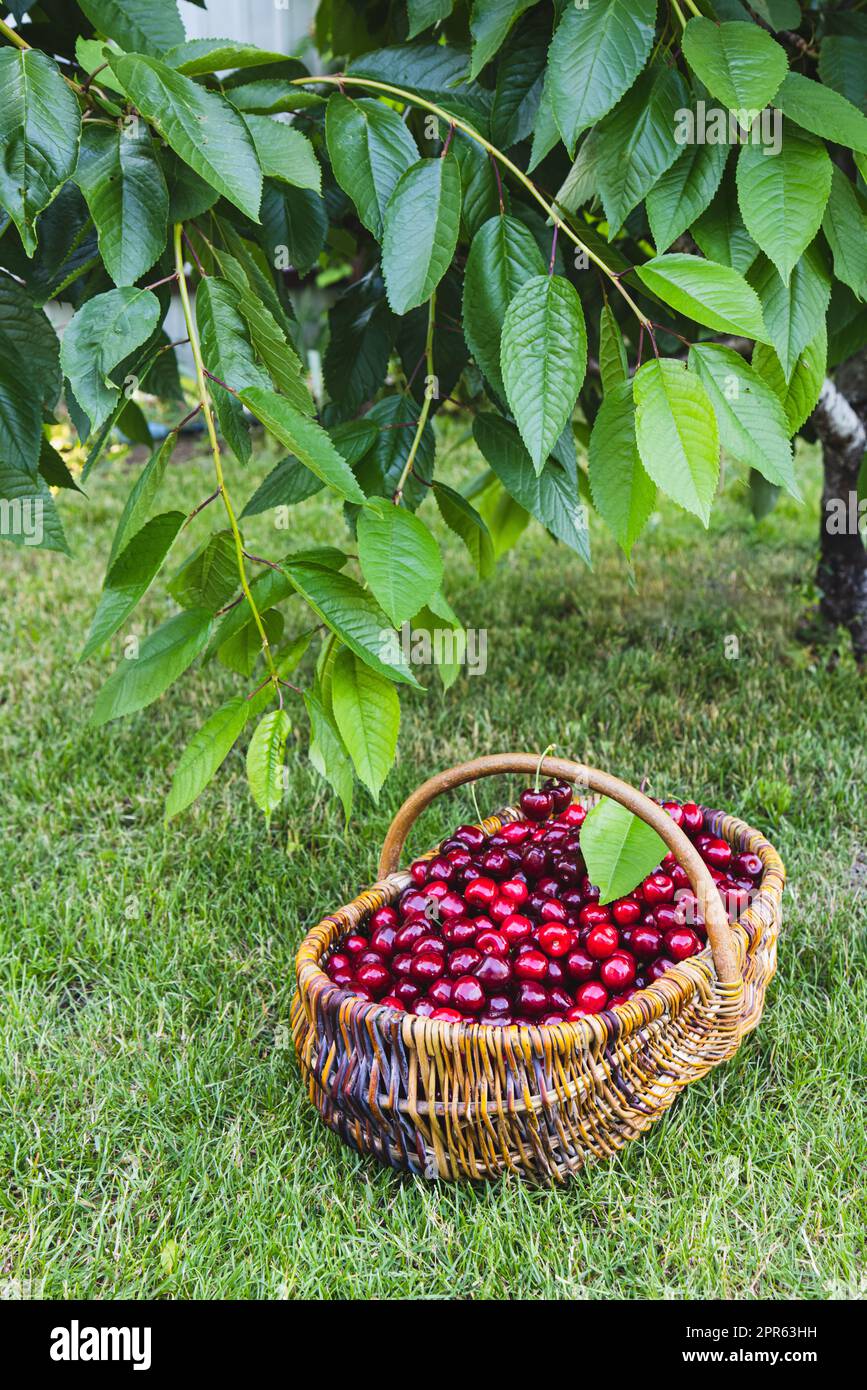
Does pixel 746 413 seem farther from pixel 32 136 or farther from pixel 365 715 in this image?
pixel 32 136

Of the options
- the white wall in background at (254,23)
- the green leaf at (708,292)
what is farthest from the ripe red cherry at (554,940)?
the white wall in background at (254,23)

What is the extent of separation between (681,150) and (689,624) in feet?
6.20

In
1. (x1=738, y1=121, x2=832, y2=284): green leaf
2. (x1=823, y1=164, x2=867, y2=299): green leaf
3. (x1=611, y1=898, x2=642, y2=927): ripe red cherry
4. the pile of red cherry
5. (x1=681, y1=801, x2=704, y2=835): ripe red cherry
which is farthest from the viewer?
(x1=681, y1=801, x2=704, y2=835): ripe red cherry

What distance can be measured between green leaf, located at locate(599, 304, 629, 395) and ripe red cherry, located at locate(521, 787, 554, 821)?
690 mm

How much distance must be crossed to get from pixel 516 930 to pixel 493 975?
9 centimetres

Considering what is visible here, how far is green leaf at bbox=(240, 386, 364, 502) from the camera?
3.06 feet

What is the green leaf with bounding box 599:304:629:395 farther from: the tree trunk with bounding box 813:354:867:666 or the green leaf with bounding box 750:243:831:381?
the tree trunk with bounding box 813:354:867:666

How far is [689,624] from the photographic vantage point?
2.91 metres

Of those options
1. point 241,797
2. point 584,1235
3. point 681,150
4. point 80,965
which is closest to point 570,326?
point 681,150

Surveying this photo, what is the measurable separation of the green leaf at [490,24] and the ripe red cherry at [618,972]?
98cm

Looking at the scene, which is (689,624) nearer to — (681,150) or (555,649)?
(555,649)

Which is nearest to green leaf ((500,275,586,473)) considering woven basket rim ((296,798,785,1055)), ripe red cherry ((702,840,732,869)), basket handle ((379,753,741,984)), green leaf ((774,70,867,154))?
green leaf ((774,70,867,154))

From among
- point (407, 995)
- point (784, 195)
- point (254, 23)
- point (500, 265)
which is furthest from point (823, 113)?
point (254, 23)

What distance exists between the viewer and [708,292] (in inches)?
39.4
